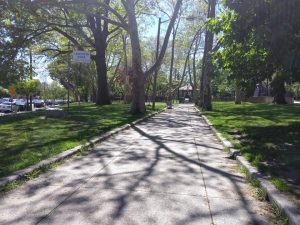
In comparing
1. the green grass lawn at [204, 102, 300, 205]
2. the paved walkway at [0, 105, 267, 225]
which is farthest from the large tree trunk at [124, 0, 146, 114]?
the paved walkway at [0, 105, 267, 225]

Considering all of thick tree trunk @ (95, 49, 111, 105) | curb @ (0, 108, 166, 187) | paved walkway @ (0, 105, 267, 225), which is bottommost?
paved walkway @ (0, 105, 267, 225)

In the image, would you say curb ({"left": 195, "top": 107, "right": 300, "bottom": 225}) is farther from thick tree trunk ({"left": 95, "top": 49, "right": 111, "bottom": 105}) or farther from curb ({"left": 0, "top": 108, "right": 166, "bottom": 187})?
thick tree trunk ({"left": 95, "top": 49, "right": 111, "bottom": 105})

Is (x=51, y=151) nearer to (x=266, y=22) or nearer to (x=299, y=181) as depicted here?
(x=299, y=181)

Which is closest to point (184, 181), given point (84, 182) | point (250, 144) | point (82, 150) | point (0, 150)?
point (84, 182)

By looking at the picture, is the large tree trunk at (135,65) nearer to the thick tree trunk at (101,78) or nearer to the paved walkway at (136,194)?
the paved walkway at (136,194)

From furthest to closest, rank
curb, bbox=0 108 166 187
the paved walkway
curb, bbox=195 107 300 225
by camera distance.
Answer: curb, bbox=0 108 166 187 < the paved walkway < curb, bbox=195 107 300 225

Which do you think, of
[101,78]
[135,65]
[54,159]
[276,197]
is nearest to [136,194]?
[276,197]

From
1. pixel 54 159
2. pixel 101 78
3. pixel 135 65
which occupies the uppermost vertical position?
pixel 135 65

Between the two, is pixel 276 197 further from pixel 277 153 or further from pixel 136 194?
pixel 277 153

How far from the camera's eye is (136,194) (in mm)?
5039

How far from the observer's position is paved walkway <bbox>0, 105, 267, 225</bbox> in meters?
4.20

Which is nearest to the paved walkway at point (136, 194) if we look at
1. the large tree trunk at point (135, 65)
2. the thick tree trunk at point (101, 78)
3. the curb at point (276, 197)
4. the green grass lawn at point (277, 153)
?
the curb at point (276, 197)

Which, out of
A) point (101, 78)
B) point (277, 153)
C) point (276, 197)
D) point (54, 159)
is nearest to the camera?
point (276, 197)

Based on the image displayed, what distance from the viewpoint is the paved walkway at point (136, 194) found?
4.20 m
